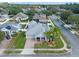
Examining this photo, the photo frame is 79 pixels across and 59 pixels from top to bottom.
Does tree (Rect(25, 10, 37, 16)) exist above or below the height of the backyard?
above

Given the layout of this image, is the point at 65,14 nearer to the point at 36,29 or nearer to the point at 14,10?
the point at 36,29

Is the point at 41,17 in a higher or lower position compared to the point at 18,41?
higher

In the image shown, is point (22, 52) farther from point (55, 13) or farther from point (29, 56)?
point (55, 13)

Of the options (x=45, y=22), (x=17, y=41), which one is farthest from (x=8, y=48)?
(x=45, y=22)

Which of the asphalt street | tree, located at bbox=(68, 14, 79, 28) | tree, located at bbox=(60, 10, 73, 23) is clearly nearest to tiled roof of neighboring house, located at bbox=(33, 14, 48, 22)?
the asphalt street

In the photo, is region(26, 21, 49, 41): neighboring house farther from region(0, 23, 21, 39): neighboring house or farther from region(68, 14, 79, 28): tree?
region(68, 14, 79, 28): tree

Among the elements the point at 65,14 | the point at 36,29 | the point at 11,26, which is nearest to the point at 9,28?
the point at 11,26

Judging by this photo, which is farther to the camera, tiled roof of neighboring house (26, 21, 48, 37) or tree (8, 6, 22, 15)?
tree (8, 6, 22, 15)
